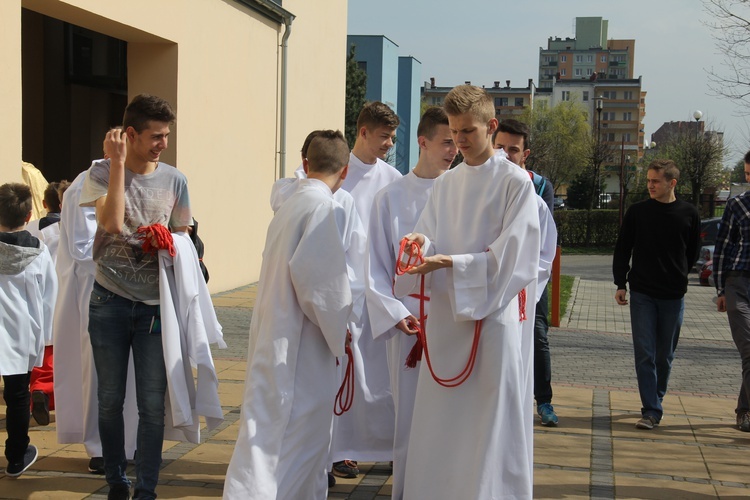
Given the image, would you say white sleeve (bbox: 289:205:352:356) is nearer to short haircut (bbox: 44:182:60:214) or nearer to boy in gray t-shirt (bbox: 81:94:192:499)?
boy in gray t-shirt (bbox: 81:94:192:499)

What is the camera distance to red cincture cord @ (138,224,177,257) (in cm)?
450

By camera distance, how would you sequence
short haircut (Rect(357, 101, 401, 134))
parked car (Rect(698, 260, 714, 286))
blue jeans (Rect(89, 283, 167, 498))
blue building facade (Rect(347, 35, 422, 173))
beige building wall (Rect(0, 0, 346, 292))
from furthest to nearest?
blue building facade (Rect(347, 35, 422, 173)) → parked car (Rect(698, 260, 714, 286)) → beige building wall (Rect(0, 0, 346, 292)) → short haircut (Rect(357, 101, 401, 134)) → blue jeans (Rect(89, 283, 167, 498))

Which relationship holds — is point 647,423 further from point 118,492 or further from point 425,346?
point 118,492

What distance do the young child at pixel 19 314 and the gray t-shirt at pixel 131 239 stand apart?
0.89 meters

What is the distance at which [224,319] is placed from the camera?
12266mm

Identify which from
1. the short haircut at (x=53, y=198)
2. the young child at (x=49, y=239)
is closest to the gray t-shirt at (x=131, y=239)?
the young child at (x=49, y=239)

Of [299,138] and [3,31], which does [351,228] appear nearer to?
[3,31]

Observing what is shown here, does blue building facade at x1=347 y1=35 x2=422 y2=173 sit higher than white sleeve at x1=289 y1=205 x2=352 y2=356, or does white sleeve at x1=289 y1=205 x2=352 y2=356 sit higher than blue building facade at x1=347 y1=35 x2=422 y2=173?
blue building facade at x1=347 y1=35 x2=422 y2=173

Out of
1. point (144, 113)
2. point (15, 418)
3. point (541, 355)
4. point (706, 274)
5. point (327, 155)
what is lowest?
point (706, 274)

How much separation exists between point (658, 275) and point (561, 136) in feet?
270

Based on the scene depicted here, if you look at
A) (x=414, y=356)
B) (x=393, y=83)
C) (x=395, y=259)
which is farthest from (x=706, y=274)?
(x=393, y=83)

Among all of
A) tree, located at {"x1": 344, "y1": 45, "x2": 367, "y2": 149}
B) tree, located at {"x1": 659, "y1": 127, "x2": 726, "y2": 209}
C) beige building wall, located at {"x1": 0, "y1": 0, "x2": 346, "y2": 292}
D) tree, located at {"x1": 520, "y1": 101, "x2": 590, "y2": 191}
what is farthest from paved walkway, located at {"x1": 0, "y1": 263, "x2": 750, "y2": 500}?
tree, located at {"x1": 520, "y1": 101, "x2": 590, "y2": 191}

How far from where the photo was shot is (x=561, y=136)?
87.0 m

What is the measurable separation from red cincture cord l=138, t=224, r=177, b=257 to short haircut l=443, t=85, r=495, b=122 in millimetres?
1515
